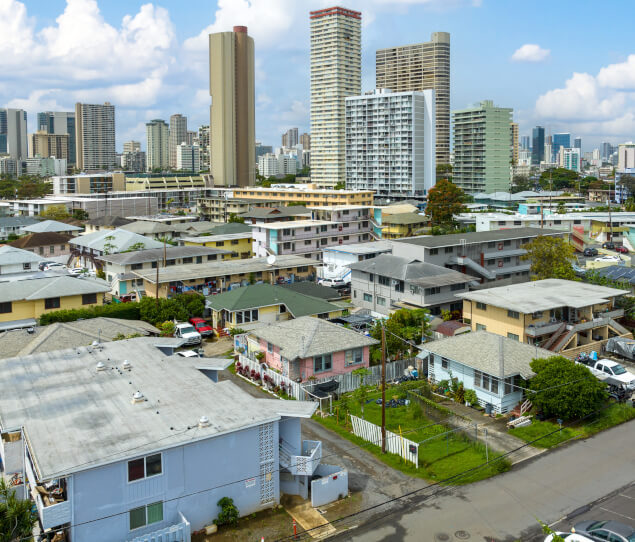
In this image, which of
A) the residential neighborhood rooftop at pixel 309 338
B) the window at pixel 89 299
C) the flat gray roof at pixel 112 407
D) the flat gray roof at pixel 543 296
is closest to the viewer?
the flat gray roof at pixel 112 407

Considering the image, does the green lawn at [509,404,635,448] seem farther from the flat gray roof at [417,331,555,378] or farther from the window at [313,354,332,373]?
the window at [313,354,332,373]

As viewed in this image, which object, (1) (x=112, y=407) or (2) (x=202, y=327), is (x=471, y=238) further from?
(1) (x=112, y=407)

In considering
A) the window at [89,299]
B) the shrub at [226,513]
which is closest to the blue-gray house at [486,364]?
the shrub at [226,513]

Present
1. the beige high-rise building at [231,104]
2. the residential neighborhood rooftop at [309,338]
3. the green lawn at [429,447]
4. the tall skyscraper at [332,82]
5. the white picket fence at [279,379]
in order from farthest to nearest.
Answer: the tall skyscraper at [332,82], the beige high-rise building at [231,104], the residential neighborhood rooftop at [309,338], the white picket fence at [279,379], the green lawn at [429,447]

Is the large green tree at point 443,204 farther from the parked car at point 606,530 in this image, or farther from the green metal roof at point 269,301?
the parked car at point 606,530

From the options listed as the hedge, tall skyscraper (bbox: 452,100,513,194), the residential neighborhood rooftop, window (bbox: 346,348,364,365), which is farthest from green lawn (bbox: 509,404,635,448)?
tall skyscraper (bbox: 452,100,513,194)

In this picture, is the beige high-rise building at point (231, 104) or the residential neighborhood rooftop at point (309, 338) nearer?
the residential neighborhood rooftop at point (309, 338)

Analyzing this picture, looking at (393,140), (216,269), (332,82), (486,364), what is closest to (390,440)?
(486,364)
